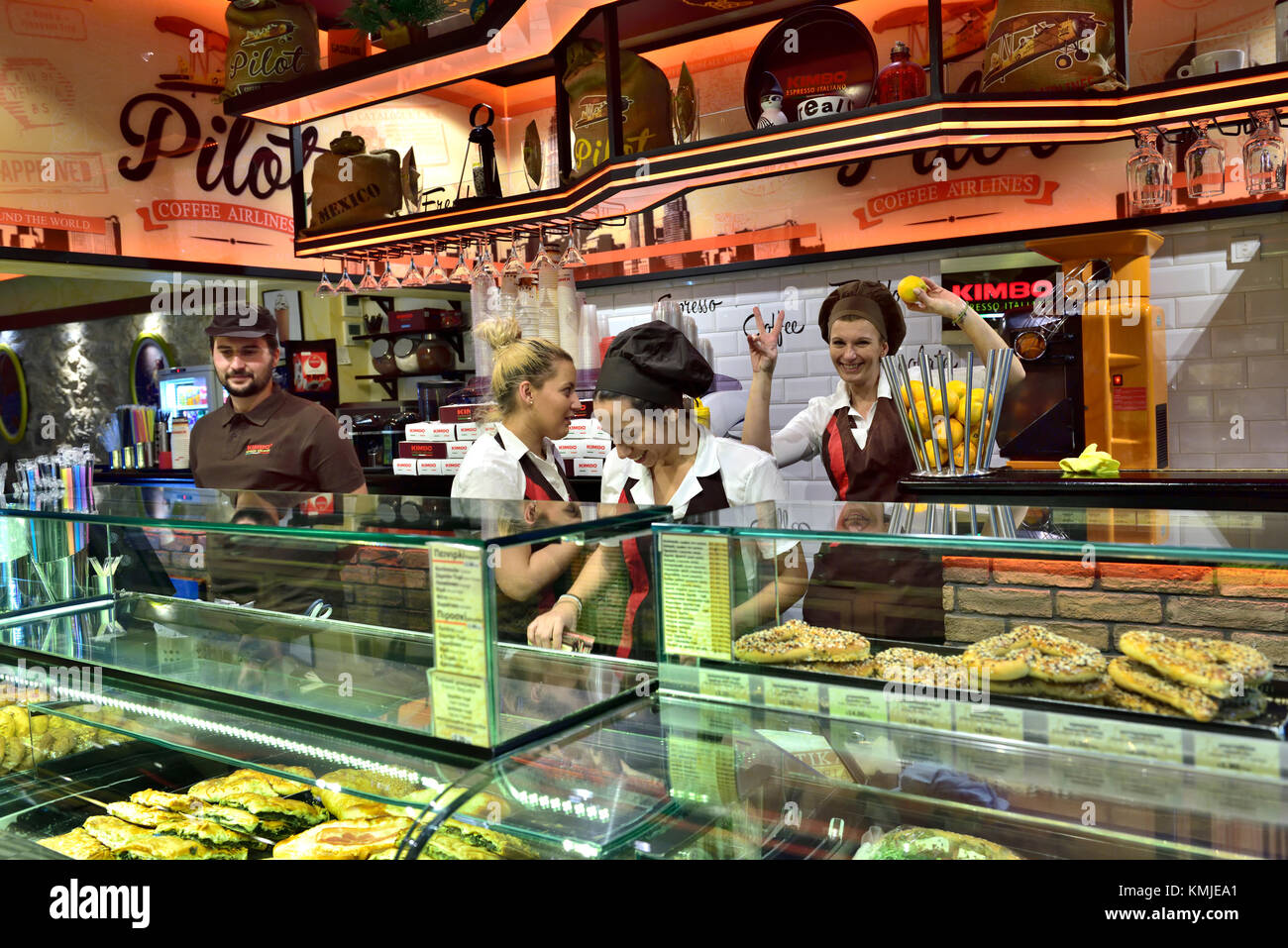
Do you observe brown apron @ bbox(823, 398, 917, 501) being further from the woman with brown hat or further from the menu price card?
the menu price card

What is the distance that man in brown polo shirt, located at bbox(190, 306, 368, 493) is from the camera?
3.29m

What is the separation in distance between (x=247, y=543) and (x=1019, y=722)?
1.74 m

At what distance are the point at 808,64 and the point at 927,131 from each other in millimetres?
776

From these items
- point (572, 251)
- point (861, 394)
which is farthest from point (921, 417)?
point (572, 251)

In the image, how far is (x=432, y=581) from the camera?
4.80 ft

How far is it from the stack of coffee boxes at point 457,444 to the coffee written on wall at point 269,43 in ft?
5.32

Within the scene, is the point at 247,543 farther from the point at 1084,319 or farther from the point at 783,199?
the point at 783,199

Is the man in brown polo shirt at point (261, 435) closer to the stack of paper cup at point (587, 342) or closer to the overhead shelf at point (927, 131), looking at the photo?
the overhead shelf at point (927, 131)

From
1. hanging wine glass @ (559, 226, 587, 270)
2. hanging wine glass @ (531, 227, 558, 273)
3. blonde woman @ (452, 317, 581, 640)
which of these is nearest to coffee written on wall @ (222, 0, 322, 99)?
hanging wine glass @ (531, 227, 558, 273)

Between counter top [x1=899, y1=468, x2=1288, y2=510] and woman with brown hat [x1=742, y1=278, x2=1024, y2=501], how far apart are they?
0.48 metres

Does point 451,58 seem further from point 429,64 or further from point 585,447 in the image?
point 585,447

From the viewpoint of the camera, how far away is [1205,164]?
2947mm

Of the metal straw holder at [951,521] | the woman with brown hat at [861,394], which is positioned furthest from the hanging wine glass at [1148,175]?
the metal straw holder at [951,521]
